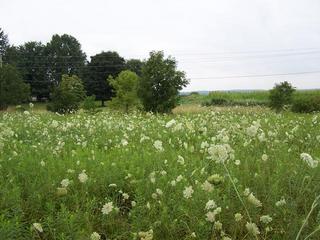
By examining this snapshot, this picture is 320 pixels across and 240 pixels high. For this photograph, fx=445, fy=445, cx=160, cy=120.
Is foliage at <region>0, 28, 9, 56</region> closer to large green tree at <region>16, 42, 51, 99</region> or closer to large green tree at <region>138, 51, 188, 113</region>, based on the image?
large green tree at <region>16, 42, 51, 99</region>

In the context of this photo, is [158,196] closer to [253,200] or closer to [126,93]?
[253,200]

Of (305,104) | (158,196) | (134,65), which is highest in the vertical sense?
(134,65)

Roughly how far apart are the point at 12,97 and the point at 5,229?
50100 millimetres

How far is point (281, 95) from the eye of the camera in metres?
Answer: 35.2

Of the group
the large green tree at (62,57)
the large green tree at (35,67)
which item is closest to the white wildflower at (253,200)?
the large green tree at (35,67)

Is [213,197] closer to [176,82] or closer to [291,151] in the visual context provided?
[291,151]

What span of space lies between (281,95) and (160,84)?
10726mm

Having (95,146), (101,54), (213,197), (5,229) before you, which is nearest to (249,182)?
(213,197)

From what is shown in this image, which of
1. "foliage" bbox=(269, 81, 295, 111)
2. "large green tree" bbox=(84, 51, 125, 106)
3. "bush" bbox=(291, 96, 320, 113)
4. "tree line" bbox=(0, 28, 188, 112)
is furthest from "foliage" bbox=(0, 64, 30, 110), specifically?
"bush" bbox=(291, 96, 320, 113)

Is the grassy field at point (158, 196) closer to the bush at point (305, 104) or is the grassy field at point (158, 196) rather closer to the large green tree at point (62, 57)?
the bush at point (305, 104)

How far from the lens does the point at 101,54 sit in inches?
2803

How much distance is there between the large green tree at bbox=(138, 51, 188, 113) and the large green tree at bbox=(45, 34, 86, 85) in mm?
46665

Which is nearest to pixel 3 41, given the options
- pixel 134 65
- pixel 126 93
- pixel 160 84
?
pixel 134 65

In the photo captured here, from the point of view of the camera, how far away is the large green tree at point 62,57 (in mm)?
75963
